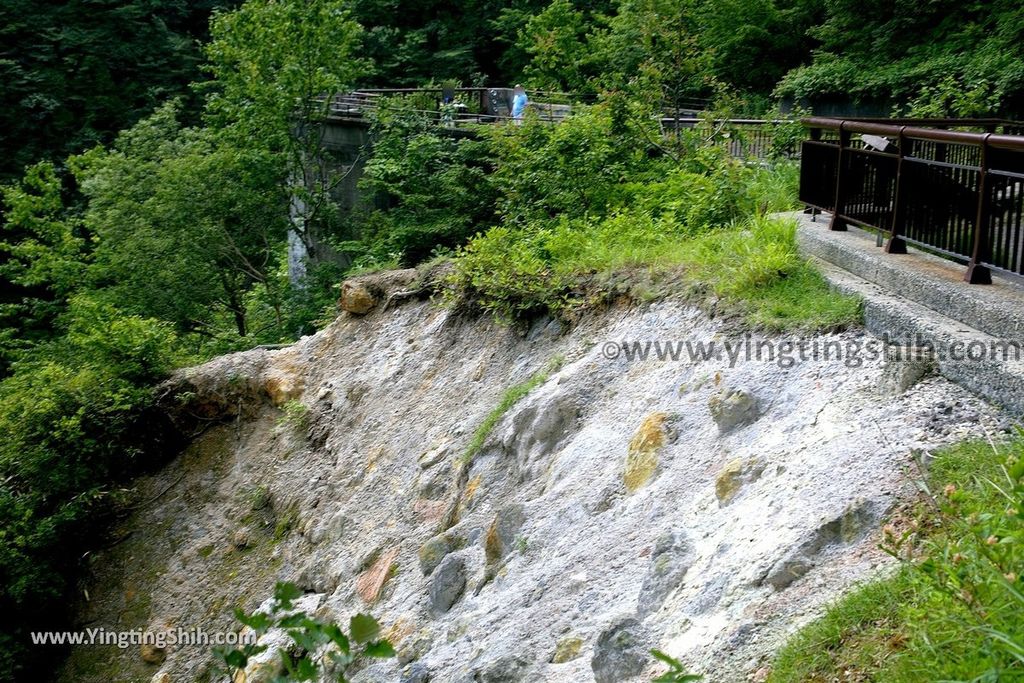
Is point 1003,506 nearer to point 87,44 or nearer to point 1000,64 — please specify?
point 1000,64

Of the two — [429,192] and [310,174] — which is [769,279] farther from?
[310,174]

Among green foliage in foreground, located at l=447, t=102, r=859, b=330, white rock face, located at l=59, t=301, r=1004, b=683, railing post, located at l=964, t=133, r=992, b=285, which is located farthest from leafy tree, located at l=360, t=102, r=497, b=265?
railing post, located at l=964, t=133, r=992, b=285

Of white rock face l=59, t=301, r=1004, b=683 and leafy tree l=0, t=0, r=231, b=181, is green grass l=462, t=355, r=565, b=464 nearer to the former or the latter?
white rock face l=59, t=301, r=1004, b=683

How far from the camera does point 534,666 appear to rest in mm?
5504

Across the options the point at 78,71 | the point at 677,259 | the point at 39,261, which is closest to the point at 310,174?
the point at 39,261

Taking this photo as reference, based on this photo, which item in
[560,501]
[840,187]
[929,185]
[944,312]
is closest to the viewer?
[944,312]

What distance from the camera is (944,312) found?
600cm

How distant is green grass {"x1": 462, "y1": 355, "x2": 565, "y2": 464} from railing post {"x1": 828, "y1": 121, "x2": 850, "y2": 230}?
2.78 m

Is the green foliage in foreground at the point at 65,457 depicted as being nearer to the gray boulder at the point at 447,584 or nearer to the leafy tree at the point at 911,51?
the gray boulder at the point at 447,584

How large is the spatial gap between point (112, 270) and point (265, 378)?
31.2 ft

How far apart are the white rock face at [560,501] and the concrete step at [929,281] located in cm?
52

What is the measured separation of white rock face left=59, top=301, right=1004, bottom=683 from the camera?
4848 mm

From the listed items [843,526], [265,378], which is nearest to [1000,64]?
[265,378]

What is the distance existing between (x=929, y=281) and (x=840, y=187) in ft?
7.96
